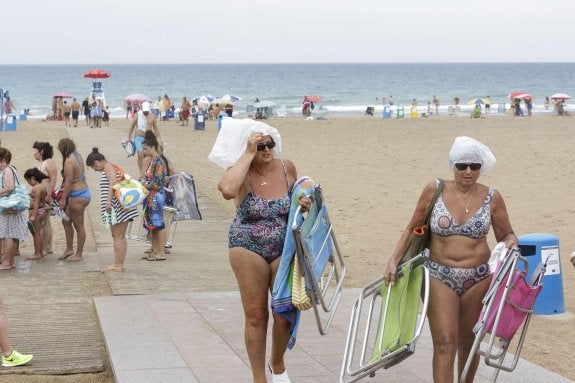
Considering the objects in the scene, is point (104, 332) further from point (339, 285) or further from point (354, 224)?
point (354, 224)

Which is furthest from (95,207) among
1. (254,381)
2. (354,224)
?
(254,381)

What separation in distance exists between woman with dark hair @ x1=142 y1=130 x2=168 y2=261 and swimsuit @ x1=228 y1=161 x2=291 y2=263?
5.06 m

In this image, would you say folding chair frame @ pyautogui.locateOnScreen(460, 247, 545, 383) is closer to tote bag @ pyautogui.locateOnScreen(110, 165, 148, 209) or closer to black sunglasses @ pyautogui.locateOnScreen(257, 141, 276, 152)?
black sunglasses @ pyautogui.locateOnScreen(257, 141, 276, 152)

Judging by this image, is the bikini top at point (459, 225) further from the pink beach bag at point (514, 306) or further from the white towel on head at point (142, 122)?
the white towel on head at point (142, 122)

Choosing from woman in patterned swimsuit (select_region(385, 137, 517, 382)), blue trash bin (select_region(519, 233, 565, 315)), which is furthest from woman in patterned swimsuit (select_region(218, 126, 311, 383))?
blue trash bin (select_region(519, 233, 565, 315))

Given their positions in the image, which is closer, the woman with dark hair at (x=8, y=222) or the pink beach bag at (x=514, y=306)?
the pink beach bag at (x=514, y=306)

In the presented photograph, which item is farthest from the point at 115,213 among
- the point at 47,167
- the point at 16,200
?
the point at 47,167

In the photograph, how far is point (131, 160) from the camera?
21.0 meters

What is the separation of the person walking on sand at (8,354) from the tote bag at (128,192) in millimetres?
3277

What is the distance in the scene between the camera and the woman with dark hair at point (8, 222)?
9180 millimetres

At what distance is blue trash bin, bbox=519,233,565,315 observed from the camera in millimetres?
7543

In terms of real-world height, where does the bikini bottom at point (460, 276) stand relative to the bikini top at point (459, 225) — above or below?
below

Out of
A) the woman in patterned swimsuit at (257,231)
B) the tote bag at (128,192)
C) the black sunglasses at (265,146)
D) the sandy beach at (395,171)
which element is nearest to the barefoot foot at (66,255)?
the sandy beach at (395,171)

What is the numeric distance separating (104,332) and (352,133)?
2711 cm
